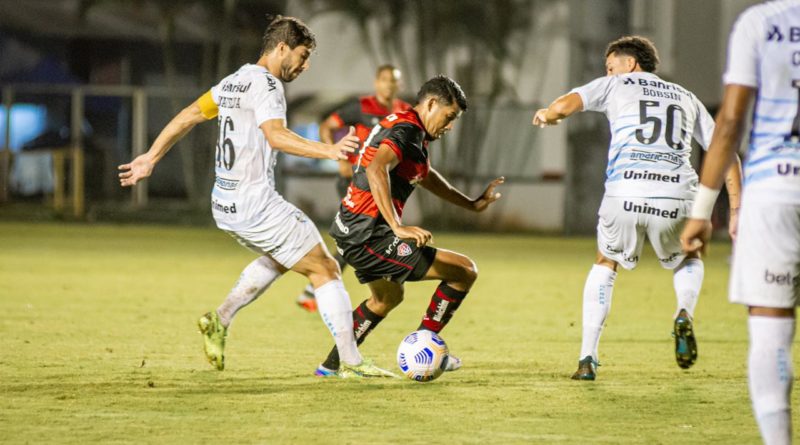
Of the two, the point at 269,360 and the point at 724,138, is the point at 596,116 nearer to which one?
the point at 269,360

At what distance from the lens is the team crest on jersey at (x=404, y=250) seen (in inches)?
303

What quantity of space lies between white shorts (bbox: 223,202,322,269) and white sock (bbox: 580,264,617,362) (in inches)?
68.4

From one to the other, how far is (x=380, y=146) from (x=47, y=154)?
69.7 feet

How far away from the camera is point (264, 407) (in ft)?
22.6

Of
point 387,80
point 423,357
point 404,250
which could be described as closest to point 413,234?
point 404,250

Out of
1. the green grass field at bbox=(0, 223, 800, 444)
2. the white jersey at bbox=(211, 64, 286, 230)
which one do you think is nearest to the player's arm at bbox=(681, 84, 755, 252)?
the green grass field at bbox=(0, 223, 800, 444)

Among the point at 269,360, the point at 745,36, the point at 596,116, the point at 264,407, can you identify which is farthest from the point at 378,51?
the point at 745,36

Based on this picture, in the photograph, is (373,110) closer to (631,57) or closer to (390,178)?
(631,57)

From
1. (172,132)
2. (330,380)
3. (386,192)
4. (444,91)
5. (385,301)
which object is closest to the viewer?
(386,192)

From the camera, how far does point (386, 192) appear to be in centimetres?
735

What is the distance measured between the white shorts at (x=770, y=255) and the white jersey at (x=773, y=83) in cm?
6

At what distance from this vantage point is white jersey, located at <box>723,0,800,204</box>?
16.1 feet

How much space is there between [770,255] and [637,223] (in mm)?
3136

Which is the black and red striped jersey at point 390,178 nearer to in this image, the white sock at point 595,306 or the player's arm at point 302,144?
the player's arm at point 302,144
